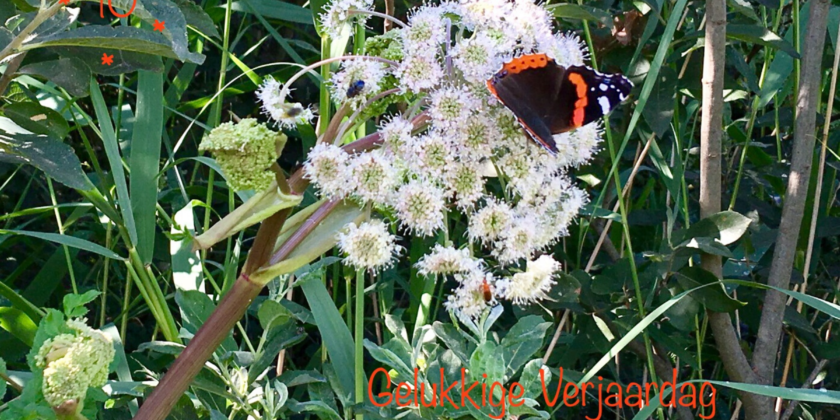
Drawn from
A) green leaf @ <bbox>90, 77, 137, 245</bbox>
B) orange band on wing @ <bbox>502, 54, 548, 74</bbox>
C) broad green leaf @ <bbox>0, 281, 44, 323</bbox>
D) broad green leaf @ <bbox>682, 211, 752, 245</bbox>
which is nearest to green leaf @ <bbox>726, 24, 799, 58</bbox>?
broad green leaf @ <bbox>682, 211, 752, 245</bbox>

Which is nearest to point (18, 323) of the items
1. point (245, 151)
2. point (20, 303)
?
point (20, 303)

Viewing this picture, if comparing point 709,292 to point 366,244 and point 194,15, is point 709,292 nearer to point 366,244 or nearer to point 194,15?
point 366,244

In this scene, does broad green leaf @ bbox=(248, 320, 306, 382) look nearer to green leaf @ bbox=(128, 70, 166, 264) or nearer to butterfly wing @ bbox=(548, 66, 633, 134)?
green leaf @ bbox=(128, 70, 166, 264)

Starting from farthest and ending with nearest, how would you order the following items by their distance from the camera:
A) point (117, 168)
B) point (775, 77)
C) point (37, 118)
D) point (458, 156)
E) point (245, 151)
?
point (775, 77)
point (37, 118)
point (117, 168)
point (458, 156)
point (245, 151)

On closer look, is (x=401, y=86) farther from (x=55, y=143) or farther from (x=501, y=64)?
(x=55, y=143)

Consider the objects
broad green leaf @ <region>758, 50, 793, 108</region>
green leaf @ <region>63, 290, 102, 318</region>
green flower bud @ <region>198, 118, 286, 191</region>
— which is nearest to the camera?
green flower bud @ <region>198, 118, 286, 191</region>

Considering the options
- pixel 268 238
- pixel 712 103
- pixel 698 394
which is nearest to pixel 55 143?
pixel 268 238
